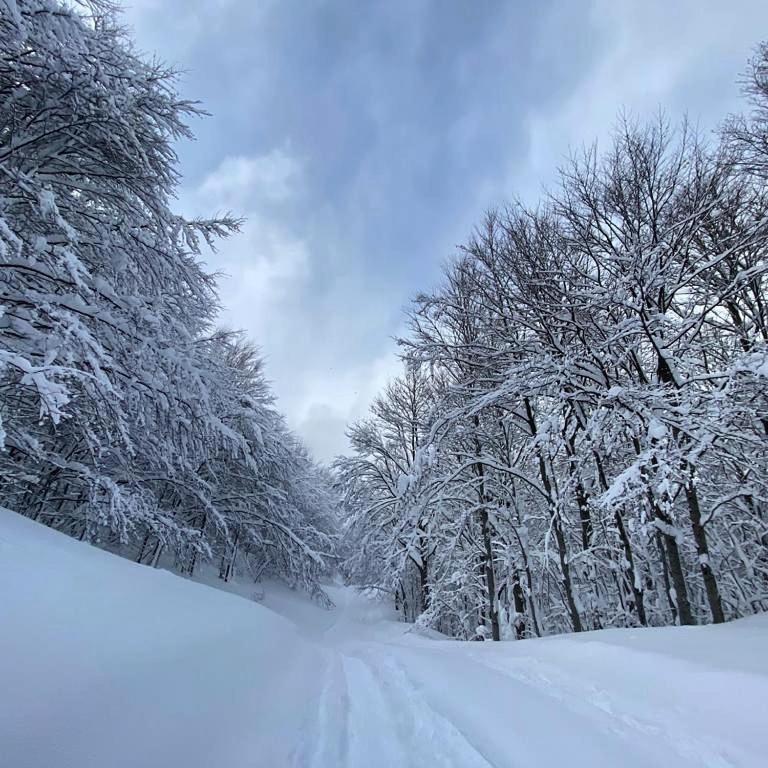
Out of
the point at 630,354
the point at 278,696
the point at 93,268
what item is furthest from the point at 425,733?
the point at 93,268

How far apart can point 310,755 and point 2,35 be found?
831 cm

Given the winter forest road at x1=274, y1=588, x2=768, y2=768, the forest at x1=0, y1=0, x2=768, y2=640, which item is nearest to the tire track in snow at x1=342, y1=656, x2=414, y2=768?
the winter forest road at x1=274, y1=588, x2=768, y2=768

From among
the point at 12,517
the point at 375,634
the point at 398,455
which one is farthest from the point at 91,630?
the point at 375,634

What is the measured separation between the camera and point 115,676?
7.67 feet

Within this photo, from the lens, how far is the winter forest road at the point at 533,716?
2.46m

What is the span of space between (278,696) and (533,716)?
2442 mm

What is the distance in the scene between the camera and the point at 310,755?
8.91 ft

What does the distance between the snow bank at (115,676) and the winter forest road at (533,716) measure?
55cm

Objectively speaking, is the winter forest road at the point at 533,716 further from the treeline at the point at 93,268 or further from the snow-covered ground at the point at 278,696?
the treeline at the point at 93,268

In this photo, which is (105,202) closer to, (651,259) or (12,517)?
(12,517)

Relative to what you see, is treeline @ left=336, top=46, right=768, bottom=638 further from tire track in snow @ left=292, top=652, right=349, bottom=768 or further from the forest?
tire track in snow @ left=292, top=652, right=349, bottom=768

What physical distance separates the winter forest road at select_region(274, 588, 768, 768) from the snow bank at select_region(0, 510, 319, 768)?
0.55m

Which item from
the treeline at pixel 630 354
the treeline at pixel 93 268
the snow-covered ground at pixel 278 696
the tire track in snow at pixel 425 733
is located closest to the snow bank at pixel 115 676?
the snow-covered ground at pixel 278 696

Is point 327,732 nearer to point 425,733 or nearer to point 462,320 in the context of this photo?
point 425,733
